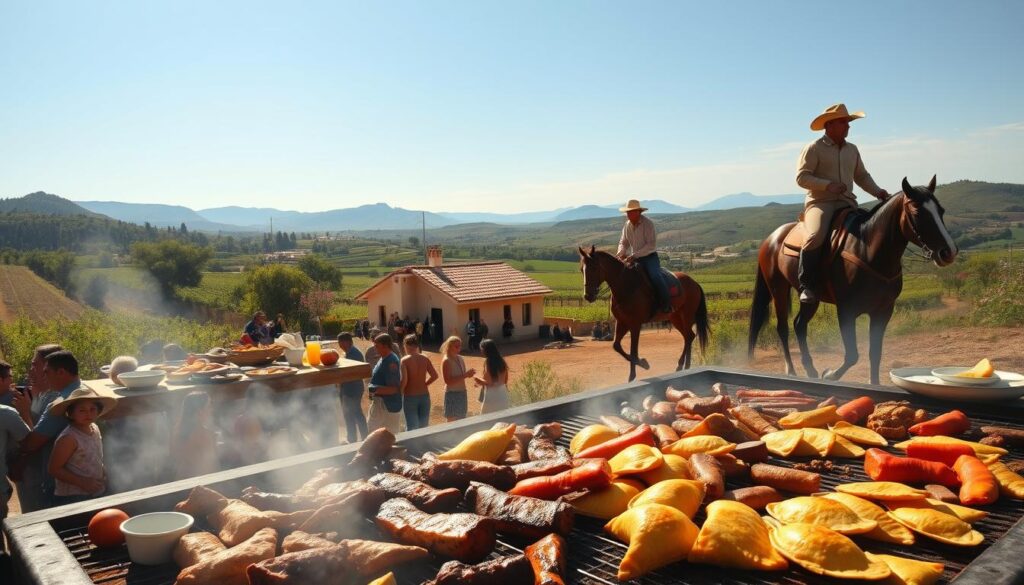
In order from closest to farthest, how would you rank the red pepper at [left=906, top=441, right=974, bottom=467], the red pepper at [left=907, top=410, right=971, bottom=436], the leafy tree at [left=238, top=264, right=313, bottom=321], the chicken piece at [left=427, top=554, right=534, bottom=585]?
1. the chicken piece at [left=427, top=554, right=534, bottom=585]
2. the red pepper at [left=906, top=441, right=974, bottom=467]
3. the red pepper at [left=907, top=410, right=971, bottom=436]
4. the leafy tree at [left=238, top=264, right=313, bottom=321]

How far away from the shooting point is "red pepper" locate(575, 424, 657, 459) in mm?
3525

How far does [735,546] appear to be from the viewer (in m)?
2.34

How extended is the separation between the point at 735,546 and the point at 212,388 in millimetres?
6088

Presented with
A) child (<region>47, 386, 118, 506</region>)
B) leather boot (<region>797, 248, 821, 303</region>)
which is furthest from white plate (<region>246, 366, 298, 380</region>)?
leather boot (<region>797, 248, 821, 303</region>)

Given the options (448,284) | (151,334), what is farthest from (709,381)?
(448,284)

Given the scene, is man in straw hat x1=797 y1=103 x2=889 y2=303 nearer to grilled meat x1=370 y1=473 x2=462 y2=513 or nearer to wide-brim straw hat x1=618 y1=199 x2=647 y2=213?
wide-brim straw hat x1=618 y1=199 x2=647 y2=213

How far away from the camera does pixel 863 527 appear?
247 centimetres

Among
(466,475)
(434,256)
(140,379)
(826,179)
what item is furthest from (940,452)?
(434,256)

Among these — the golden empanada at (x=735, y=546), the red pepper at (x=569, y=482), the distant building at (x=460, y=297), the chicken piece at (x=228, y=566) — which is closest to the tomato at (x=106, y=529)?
the chicken piece at (x=228, y=566)

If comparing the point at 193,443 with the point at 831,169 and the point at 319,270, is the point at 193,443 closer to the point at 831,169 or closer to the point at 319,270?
the point at 831,169

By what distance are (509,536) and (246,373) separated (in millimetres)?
5686

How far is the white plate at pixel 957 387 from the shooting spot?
422 centimetres

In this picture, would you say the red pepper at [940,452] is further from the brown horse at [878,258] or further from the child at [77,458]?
the child at [77,458]

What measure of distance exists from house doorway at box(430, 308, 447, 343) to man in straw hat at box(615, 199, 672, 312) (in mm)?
22380
